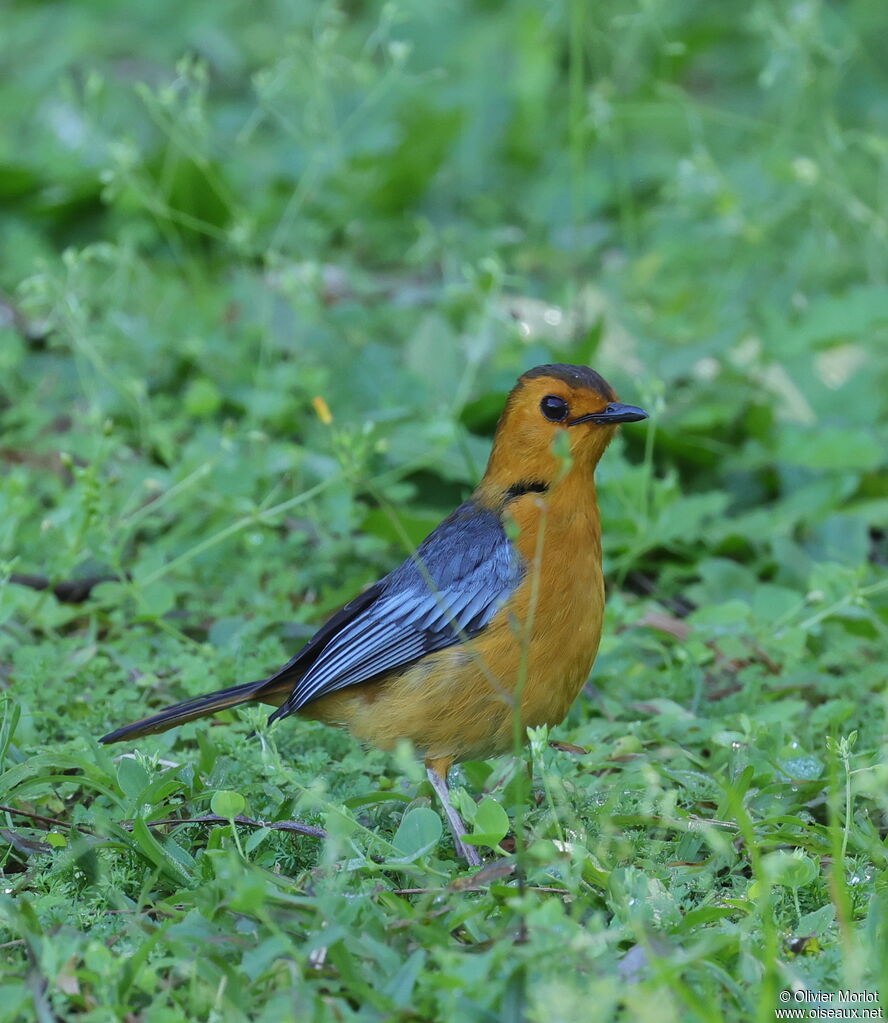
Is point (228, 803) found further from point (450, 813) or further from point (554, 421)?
point (554, 421)

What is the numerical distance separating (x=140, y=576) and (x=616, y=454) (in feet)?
7.27

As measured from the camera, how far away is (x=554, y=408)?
472cm

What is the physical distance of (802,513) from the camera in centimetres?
626

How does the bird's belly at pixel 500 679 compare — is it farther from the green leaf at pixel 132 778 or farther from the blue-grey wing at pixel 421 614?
the green leaf at pixel 132 778

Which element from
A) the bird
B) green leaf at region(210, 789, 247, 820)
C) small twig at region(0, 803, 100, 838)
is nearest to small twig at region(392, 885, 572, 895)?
green leaf at region(210, 789, 247, 820)

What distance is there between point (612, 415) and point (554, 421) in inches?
8.0

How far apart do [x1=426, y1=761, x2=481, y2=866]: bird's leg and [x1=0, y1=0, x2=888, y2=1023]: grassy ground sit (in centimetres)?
6

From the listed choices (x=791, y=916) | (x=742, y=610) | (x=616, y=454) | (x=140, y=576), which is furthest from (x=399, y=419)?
(x=791, y=916)

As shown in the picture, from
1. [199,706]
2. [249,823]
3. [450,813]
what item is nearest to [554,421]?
[450,813]

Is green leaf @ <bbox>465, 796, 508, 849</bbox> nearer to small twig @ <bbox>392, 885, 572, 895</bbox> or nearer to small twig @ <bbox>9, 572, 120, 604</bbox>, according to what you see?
small twig @ <bbox>392, 885, 572, 895</bbox>

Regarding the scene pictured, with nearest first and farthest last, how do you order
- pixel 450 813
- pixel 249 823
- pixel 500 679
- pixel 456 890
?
1. pixel 456 890
2. pixel 249 823
3. pixel 450 813
4. pixel 500 679

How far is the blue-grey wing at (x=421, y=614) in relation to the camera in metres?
4.53

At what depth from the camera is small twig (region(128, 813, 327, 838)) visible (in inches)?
149

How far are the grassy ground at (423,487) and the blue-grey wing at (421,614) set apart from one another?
0.28m
